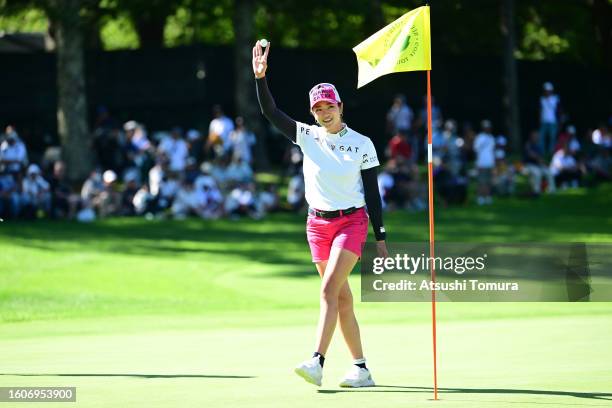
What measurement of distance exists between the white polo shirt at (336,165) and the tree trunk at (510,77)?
2854 cm

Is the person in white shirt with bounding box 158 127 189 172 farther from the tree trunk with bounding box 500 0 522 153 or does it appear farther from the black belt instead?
the black belt

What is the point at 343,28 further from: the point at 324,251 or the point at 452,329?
the point at 324,251

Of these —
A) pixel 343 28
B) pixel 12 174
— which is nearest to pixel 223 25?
pixel 343 28

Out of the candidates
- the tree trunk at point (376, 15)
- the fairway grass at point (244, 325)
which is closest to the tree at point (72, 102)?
the fairway grass at point (244, 325)

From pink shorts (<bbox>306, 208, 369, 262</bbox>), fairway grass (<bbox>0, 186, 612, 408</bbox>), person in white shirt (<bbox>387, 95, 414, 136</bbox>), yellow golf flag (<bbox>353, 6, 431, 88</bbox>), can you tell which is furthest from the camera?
person in white shirt (<bbox>387, 95, 414, 136</bbox>)

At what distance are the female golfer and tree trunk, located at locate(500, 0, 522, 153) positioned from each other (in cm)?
2855

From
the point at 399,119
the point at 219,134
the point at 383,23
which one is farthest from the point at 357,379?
the point at 383,23

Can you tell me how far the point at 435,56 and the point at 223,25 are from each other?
39.9ft

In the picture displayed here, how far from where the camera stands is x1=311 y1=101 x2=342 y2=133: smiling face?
8.88 m

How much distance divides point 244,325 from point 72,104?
16668mm

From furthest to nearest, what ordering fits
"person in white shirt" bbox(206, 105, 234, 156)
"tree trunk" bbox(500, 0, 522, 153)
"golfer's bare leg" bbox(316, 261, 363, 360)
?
"tree trunk" bbox(500, 0, 522, 153), "person in white shirt" bbox(206, 105, 234, 156), "golfer's bare leg" bbox(316, 261, 363, 360)

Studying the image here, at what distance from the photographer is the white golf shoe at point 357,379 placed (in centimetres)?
880

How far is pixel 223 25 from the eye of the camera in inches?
1897

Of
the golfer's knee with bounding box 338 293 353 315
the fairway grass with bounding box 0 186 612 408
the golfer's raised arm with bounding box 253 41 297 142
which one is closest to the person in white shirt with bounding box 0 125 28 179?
the fairway grass with bounding box 0 186 612 408
